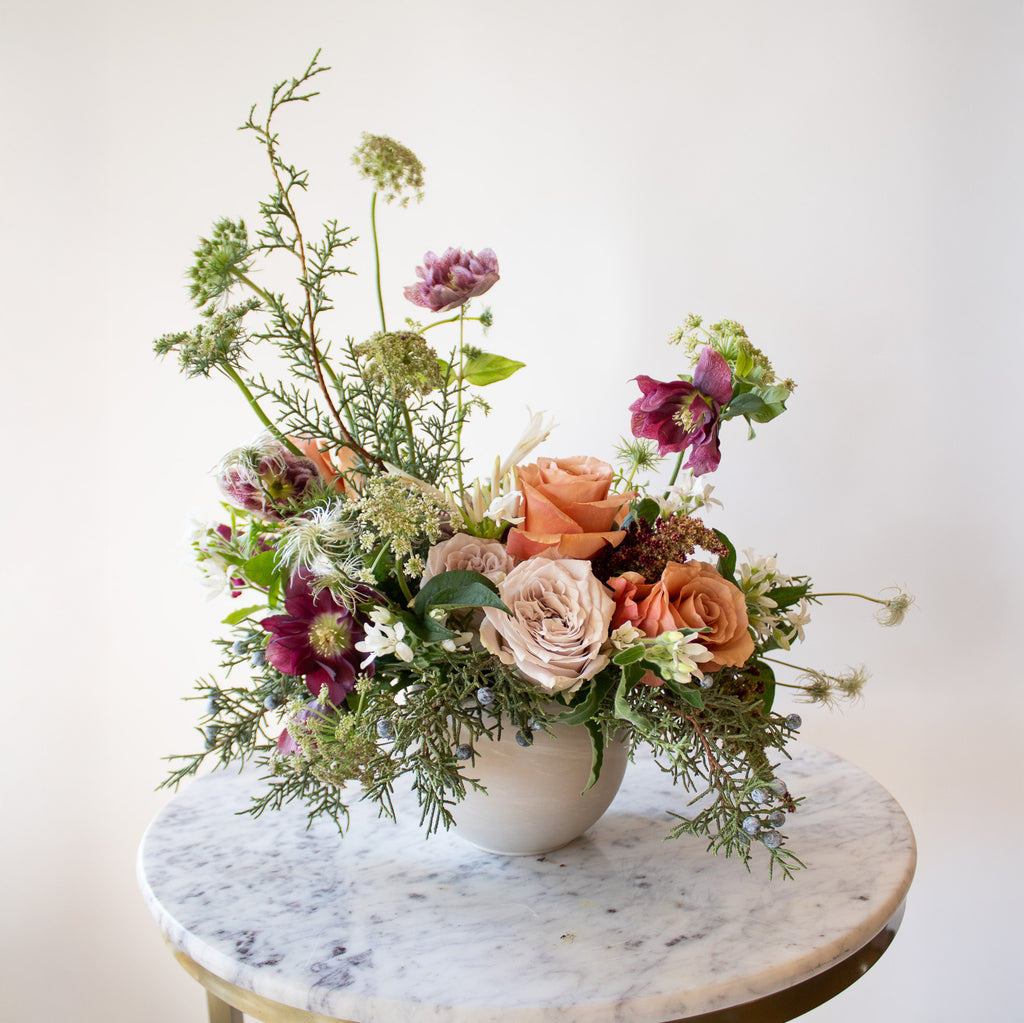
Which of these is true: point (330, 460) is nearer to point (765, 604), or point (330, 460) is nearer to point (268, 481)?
point (268, 481)

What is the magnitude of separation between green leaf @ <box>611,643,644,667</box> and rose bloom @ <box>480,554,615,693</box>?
0.02m

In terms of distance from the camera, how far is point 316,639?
792 mm

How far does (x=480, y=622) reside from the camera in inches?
32.2

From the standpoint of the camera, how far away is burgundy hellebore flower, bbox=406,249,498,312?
0.85 m

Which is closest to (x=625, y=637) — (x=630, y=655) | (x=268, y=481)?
(x=630, y=655)

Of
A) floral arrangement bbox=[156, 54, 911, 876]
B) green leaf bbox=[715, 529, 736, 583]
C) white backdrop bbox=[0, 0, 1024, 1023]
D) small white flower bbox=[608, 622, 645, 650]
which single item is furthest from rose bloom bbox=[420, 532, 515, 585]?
white backdrop bbox=[0, 0, 1024, 1023]

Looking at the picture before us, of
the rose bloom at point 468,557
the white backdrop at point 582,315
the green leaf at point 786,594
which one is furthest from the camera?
the white backdrop at point 582,315

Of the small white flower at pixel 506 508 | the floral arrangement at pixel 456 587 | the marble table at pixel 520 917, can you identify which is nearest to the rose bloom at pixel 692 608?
the floral arrangement at pixel 456 587

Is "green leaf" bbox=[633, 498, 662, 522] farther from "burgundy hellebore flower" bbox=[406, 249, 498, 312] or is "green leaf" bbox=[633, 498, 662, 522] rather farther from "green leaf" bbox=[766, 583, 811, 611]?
"burgundy hellebore flower" bbox=[406, 249, 498, 312]

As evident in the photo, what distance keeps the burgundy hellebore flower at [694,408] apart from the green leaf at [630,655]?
0.21 meters

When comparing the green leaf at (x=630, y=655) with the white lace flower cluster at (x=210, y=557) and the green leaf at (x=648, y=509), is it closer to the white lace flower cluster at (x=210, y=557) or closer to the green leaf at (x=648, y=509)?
the green leaf at (x=648, y=509)

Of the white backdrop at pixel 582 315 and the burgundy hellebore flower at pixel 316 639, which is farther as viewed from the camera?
the white backdrop at pixel 582 315

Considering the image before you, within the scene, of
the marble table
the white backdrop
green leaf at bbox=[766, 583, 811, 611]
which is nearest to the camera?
the marble table

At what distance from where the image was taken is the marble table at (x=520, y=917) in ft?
2.29
